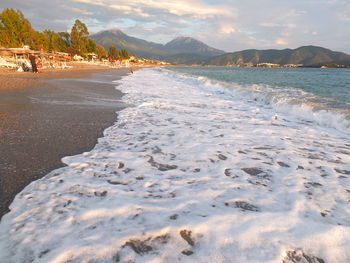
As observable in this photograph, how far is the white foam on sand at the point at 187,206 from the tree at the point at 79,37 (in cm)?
8531

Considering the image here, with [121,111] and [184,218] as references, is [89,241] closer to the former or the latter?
[184,218]

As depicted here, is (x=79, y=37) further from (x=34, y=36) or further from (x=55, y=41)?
(x=34, y=36)

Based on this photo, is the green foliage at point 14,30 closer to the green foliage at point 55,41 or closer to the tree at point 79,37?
the green foliage at point 55,41

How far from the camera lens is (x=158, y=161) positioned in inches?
160

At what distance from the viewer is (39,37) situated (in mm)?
58000

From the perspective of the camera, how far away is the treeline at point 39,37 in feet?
159

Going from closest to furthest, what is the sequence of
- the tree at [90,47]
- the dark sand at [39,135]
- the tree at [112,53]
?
the dark sand at [39,135], the tree at [90,47], the tree at [112,53]

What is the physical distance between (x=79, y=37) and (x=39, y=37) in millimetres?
20897

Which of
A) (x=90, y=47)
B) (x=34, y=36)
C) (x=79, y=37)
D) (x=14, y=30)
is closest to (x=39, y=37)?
(x=34, y=36)

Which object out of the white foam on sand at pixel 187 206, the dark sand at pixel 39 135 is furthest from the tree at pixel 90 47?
the white foam on sand at pixel 187 206

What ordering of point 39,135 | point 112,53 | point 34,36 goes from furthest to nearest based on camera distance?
point 112,53
point 34,36
point 39,135

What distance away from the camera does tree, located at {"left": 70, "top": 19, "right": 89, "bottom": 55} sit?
7431 centimetres

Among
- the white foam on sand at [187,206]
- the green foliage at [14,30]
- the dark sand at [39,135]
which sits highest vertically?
the green foliage at [14,30]

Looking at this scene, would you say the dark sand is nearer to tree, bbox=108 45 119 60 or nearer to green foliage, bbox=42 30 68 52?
green foliage, bbox=42 30 68 52
